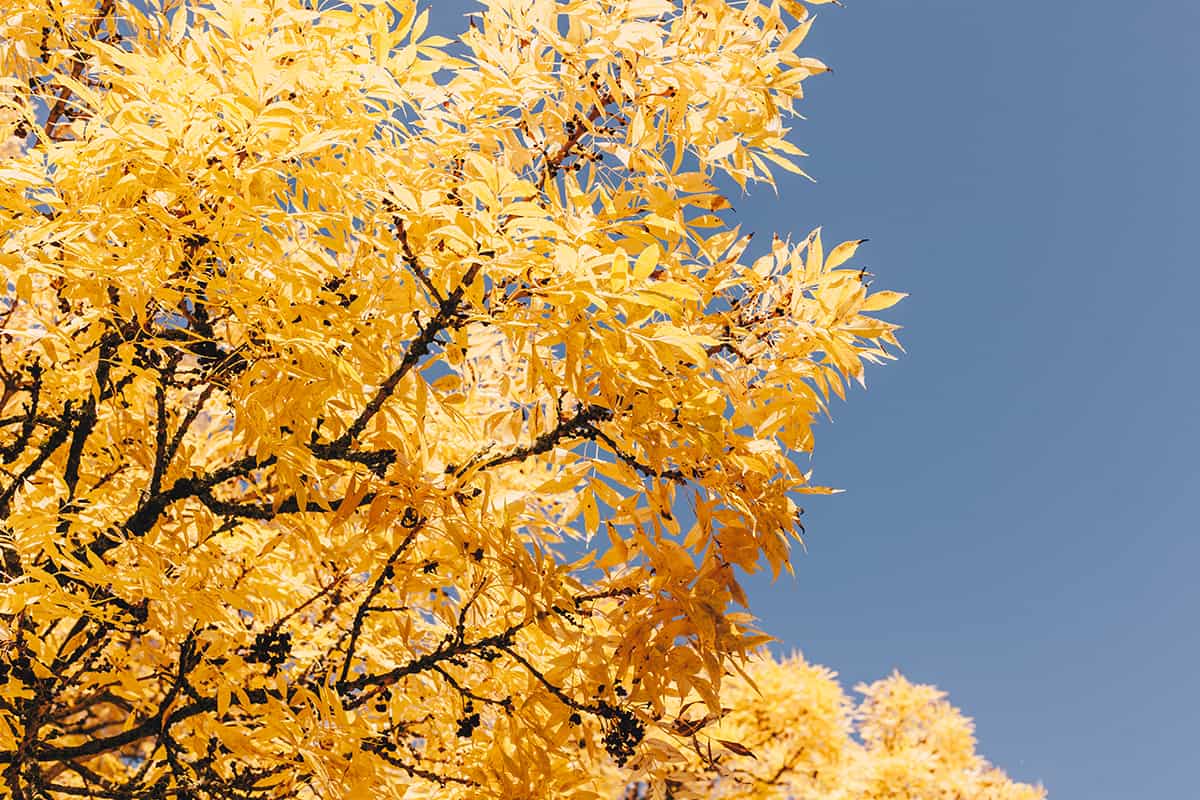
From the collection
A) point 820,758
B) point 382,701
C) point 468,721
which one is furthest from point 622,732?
point 820,758

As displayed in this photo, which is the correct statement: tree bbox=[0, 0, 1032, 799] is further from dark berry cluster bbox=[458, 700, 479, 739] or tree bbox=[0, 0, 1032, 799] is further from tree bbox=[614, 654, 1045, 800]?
tree bbox=[614, 654, 1045, 800]

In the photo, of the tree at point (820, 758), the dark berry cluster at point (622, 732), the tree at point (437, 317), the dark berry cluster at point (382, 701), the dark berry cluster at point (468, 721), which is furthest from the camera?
the tree at point (820, 758)

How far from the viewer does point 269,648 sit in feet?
10.0

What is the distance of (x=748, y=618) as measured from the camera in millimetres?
2381

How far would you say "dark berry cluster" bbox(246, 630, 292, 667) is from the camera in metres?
3.02

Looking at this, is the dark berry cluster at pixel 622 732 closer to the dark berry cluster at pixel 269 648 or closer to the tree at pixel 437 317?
the tree at pixel 437 317

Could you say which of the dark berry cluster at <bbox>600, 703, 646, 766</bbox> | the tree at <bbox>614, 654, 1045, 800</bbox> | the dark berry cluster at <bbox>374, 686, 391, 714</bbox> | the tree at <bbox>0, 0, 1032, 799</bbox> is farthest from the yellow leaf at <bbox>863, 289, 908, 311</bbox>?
the tree at <bbox>614, 654, 1045, 800</bbox>

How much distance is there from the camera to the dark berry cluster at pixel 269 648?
302cm

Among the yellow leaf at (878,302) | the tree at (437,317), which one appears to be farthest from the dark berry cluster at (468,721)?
the yellow leaf at (878,302)

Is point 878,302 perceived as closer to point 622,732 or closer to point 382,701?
point 622,732

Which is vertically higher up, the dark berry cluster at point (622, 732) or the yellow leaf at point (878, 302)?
the yellow leaf at point (878, 302)

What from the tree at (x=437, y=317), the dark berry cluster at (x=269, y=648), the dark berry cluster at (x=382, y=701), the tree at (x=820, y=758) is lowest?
the dark berry cluster at (x=269, y=648)

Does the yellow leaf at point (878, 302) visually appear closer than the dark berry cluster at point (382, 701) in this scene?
Yes

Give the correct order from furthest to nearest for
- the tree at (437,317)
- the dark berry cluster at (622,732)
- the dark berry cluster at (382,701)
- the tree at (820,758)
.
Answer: the tree at (820,758)
the dark berry cluster at (382,701)
the dark berry cluster at (622,732)
the tree at (437,317)
